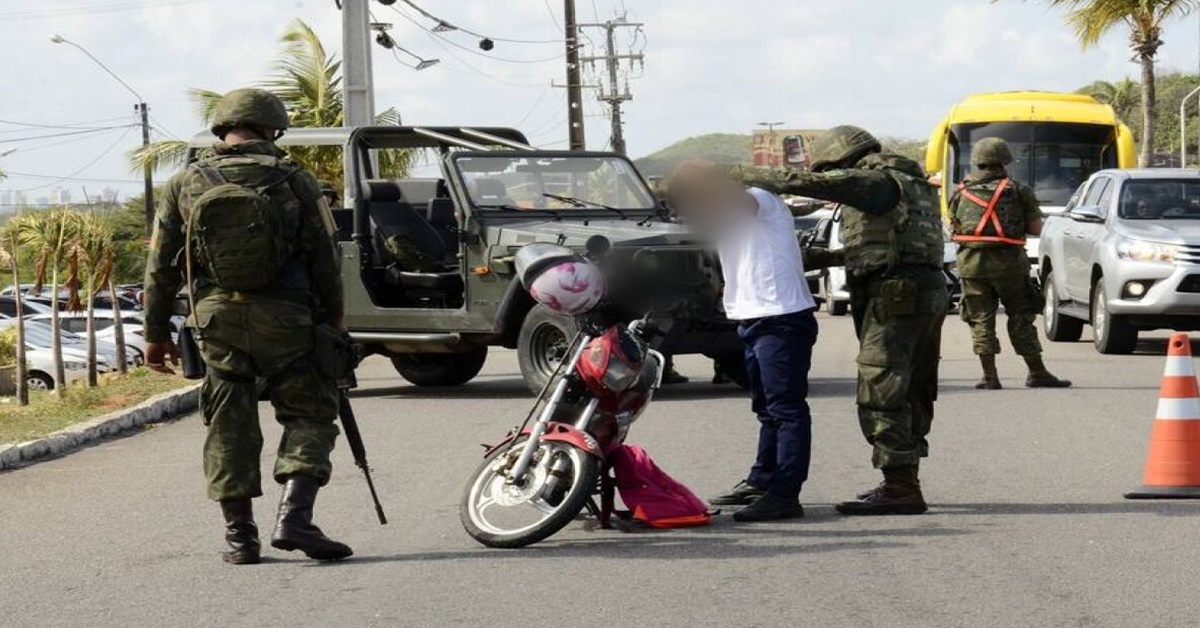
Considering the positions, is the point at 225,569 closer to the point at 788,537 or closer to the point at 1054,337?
the point at 788,537

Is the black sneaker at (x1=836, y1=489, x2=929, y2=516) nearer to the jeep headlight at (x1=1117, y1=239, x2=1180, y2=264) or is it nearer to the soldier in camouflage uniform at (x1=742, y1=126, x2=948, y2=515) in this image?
the soldier in camouflage uniform at (x1=742, y1=126, x2=948, y2=515)

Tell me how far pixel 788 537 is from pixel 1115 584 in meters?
1.52

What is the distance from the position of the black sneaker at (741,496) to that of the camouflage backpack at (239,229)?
242 centimetres

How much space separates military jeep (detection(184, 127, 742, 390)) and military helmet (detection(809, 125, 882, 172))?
5236mm

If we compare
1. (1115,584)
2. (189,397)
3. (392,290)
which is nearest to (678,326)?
(392,290)

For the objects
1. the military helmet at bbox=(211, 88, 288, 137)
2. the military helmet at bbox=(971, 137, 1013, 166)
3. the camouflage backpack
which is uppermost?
the military helmet at bbox=(211, 88, 288, 137)

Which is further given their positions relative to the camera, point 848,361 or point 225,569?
point 848,361

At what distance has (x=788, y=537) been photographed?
8.02m

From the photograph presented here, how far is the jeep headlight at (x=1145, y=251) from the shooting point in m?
17.4

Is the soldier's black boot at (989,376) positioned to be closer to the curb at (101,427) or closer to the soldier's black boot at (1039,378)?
the soldier's black boot at (1039,378)

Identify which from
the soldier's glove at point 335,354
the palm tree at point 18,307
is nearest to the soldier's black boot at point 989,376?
the palm tree at point 18,307

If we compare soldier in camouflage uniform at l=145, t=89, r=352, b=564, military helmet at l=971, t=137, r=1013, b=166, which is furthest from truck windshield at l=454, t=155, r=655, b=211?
soldier in camouflage uniform at l=145, t=89, r=352, b=564

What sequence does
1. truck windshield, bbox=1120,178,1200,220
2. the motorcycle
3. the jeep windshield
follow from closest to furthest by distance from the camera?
the motorcycle < the jeep windshield < truck windshield, bbox=1120,178,1200,220

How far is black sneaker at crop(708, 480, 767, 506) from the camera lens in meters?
8.77
